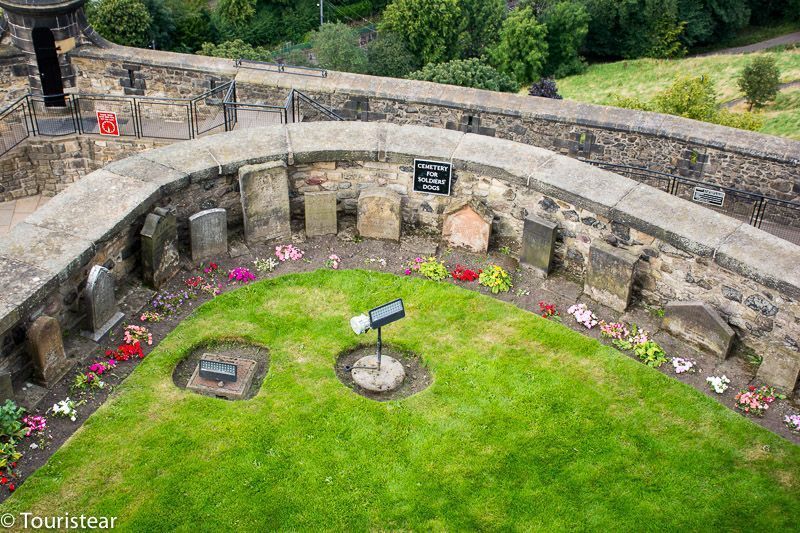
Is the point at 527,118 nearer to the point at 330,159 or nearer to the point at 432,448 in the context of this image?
the point at 330,159

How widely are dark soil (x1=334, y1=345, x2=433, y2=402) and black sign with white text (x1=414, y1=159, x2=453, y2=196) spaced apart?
2496mm

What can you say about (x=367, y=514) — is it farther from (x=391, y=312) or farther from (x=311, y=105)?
(x=311, y=105)

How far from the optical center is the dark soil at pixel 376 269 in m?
8.27

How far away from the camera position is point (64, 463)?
24.9 feet

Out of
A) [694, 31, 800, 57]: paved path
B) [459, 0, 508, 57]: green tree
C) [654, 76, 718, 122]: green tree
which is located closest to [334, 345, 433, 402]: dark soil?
[654, 76, 718, 122]: green tree

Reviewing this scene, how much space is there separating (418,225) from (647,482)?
4816 millimetres

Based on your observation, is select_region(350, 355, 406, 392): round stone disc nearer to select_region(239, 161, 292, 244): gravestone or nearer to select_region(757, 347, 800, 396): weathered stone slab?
select_region(239, 161, 292, 244): gravestone

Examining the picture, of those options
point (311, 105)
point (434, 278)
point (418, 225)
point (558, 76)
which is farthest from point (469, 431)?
point (558, 76)

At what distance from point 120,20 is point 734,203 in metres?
31.9

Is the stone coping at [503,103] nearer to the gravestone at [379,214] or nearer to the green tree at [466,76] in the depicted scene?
the gravestone at [379,214]

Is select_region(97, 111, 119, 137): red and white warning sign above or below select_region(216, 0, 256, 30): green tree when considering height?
above

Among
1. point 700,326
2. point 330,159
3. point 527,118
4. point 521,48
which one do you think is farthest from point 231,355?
point 521,48

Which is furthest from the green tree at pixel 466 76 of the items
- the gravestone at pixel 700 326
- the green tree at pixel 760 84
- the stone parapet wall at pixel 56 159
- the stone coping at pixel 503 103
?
the green tree at pixel 760 84

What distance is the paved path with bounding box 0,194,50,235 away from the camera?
13.6m
